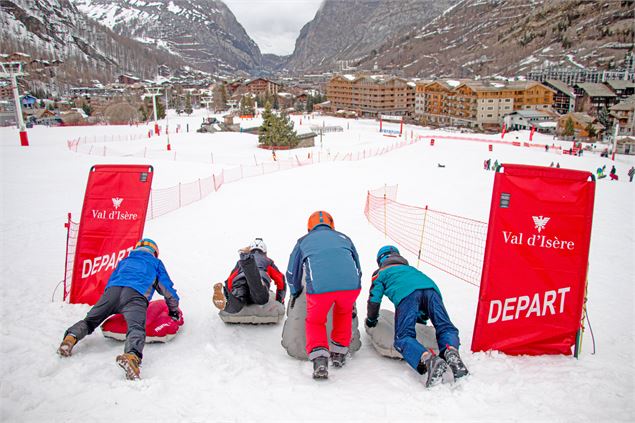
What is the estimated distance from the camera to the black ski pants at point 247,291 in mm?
4902

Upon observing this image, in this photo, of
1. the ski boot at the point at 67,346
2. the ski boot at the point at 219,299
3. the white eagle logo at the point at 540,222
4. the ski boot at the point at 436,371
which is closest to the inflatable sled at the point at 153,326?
the ski boot at the point at 67,346

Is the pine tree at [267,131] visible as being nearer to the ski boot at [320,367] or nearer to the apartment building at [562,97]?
the ski boot at [320,367]

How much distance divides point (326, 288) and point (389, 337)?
3.65ft

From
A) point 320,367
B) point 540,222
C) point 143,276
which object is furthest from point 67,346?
point 540,222

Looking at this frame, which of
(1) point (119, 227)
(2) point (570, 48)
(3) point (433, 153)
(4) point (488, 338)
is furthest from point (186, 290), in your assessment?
(2) point (570, 48)

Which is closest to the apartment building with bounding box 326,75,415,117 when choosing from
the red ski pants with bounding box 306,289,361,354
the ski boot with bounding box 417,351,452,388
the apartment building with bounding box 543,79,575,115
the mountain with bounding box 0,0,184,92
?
the apartment building with bounding box 543,79,575,115

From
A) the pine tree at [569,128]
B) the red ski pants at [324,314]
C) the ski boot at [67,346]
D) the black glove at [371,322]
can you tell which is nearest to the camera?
the red ski pants at [324,314]

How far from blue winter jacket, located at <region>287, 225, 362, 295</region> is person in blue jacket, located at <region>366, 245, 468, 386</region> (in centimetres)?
48

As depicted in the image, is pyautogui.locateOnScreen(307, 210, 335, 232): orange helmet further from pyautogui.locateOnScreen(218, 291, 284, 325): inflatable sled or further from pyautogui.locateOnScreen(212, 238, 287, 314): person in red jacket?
pyautogui.locateOnScreen(218, 291, 284, 325): inflatable sled

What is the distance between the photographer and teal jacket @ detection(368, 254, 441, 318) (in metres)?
4.18

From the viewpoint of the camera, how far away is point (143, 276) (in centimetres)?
455

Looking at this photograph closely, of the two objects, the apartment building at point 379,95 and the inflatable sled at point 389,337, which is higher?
the apartment building at point 379,95

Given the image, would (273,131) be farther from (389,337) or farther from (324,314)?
(324,314)

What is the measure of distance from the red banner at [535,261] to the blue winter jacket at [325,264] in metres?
1.53
